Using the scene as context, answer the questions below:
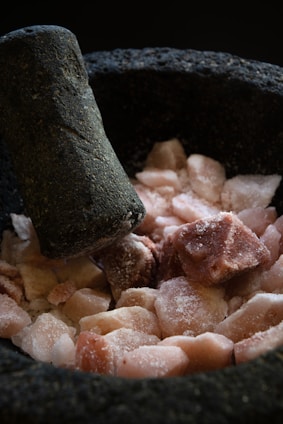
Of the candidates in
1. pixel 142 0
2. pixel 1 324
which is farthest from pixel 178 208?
pixel 142 0

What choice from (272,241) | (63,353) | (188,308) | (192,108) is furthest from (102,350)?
(192,108)

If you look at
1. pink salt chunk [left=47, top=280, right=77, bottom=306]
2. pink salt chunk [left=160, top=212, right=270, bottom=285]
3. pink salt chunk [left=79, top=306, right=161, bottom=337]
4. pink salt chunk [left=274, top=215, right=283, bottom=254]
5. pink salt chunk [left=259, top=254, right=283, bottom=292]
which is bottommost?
pink salt chunk [left=47, top=280, right=77, bottom=306]

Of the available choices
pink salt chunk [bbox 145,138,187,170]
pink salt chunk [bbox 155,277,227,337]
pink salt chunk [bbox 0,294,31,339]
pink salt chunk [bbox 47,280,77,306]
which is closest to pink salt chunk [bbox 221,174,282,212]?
pink salt chunk [bbox 145,138,187,170]

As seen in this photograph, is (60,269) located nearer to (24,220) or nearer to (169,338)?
(24,220)

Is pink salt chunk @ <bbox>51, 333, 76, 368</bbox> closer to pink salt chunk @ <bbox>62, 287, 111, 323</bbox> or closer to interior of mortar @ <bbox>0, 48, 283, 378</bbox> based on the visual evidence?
pink salt chunk @ <bbox>62, 287, 111, 323</bbox>

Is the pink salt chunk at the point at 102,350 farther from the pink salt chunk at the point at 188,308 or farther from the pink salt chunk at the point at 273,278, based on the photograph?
the pink salt chunk at the point at 273,278

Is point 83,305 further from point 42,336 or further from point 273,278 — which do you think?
point 273,278
